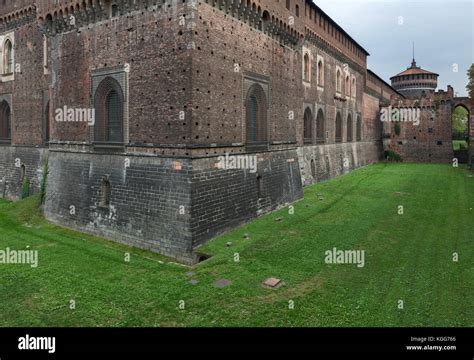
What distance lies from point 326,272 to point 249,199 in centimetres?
614

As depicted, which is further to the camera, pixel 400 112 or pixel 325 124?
pixel 400 112

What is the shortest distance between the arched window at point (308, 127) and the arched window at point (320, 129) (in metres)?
1.30

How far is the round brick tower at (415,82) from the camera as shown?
57.8m

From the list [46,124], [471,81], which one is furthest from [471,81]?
[46,124]

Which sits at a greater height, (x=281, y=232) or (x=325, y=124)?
(x=325, y=124)

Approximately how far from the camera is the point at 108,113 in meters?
16.1

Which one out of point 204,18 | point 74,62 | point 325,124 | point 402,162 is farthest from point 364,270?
point 402,162

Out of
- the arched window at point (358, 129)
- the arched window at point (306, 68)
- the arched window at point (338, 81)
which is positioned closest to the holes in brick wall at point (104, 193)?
the arched window at point (306, 68)

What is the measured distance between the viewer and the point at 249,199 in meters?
16.7

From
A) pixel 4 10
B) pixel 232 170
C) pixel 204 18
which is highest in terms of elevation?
pixel 4 10

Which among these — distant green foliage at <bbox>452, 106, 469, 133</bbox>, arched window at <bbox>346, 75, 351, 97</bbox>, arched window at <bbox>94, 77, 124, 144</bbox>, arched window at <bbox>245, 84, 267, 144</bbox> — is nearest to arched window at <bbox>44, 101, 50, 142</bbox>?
arched window at <bbox>94, 77, 124, 144</bbox>

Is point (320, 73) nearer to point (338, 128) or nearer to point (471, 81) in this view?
point (338, 128)
